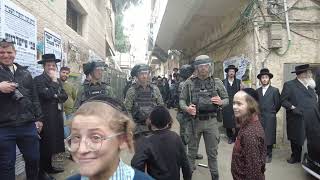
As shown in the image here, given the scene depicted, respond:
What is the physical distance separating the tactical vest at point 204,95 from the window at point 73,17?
7.09 m

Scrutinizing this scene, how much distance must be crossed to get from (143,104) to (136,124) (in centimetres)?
159

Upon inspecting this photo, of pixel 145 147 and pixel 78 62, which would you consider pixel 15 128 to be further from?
pixel 78 62

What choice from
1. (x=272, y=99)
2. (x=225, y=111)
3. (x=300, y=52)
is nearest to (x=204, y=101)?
(x=272, y=99)

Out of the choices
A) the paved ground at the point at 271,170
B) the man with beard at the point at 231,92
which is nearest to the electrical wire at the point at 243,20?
the man with beard at the point at 231,92

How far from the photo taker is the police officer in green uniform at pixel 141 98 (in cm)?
545

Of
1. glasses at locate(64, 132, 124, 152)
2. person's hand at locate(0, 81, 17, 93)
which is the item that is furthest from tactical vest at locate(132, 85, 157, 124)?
glasses at locate(64, 132, 124, 152)

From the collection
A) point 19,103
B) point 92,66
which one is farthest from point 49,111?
point 19,103

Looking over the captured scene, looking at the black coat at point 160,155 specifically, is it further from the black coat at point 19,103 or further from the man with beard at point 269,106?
the man with beard at point 269,106

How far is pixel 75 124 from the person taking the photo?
159 cm

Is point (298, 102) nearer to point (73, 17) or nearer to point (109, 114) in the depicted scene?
point (109, 114)

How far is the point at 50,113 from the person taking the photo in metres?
6.08

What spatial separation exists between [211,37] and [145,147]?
1172 cm

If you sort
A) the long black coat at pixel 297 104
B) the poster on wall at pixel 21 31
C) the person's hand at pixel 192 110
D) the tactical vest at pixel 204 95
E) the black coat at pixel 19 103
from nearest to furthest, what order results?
the black coat at pixel 19 103 < the poster on wall at pixel 21 31 < the person's hand at pixel 192 110 < the tactical vest at pixel 204 95 < the long black coat at pixel 297 104

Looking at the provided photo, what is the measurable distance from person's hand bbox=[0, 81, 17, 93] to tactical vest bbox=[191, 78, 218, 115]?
2563 millimetres
